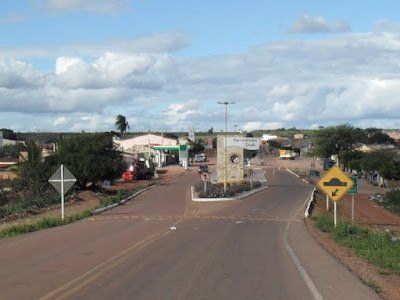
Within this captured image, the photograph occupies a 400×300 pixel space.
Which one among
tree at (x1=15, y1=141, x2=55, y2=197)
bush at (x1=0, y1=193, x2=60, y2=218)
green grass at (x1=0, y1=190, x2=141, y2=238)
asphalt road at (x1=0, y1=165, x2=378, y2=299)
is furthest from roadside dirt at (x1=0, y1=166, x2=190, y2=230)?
asphalt road at (x1=0, y1=165, x2=378, y2=299)

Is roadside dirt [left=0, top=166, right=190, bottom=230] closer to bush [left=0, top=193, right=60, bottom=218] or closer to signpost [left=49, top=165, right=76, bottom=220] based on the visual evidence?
bush [left=0, top=193, right=60, bottom=218]

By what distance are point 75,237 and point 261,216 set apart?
15256 millimetres

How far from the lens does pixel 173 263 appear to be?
1592 cm

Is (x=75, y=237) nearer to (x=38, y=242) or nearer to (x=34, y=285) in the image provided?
(x=38, y=242)

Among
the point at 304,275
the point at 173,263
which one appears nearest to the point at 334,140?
the point at 173,263

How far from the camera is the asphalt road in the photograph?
39.0 feet

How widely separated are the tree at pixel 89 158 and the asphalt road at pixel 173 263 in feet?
89.8

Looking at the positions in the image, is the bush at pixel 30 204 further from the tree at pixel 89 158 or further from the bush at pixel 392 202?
the bush at pixel 392 202

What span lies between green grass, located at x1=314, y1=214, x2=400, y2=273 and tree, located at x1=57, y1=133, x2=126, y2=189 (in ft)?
106

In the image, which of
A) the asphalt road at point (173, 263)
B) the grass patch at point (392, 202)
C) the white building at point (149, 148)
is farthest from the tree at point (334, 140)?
the asphalt road at point (173, 263)

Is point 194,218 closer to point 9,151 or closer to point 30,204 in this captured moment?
point 30,204

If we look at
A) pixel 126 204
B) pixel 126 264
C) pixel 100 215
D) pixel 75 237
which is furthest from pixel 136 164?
pixel 126 264

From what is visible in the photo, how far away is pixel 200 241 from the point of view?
869 inches

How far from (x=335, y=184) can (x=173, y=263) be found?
41.2 feet
